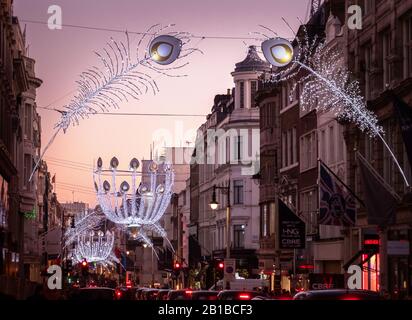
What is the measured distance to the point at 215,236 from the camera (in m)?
102

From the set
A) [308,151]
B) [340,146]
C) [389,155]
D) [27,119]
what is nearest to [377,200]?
[389,155]

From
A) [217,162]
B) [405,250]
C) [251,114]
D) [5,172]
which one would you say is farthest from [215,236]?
[405,250]

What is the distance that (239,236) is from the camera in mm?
91000

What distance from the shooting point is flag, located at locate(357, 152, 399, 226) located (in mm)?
36281

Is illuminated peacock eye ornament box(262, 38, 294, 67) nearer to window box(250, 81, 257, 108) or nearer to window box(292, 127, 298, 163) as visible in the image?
window box(292, 127, 298, 163)

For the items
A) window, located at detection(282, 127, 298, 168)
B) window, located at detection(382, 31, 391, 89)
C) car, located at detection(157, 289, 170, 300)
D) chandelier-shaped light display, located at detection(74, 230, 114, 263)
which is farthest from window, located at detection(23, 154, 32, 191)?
chandelier-shaped light display, located at detection(74, 230, 114, 263)

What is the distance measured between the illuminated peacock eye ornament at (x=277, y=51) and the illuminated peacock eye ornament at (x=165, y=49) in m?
2.24

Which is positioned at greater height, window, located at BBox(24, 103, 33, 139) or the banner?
window, located at BBox(24, 103, 33, 139)

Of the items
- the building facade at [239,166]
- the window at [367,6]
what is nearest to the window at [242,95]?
the building facade at [239,166]

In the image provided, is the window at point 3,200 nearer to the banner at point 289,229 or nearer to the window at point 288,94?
the banner at point 289,229

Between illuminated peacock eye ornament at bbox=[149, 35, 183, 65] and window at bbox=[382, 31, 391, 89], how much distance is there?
15.2 m

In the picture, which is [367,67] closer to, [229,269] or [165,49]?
[165,49]
